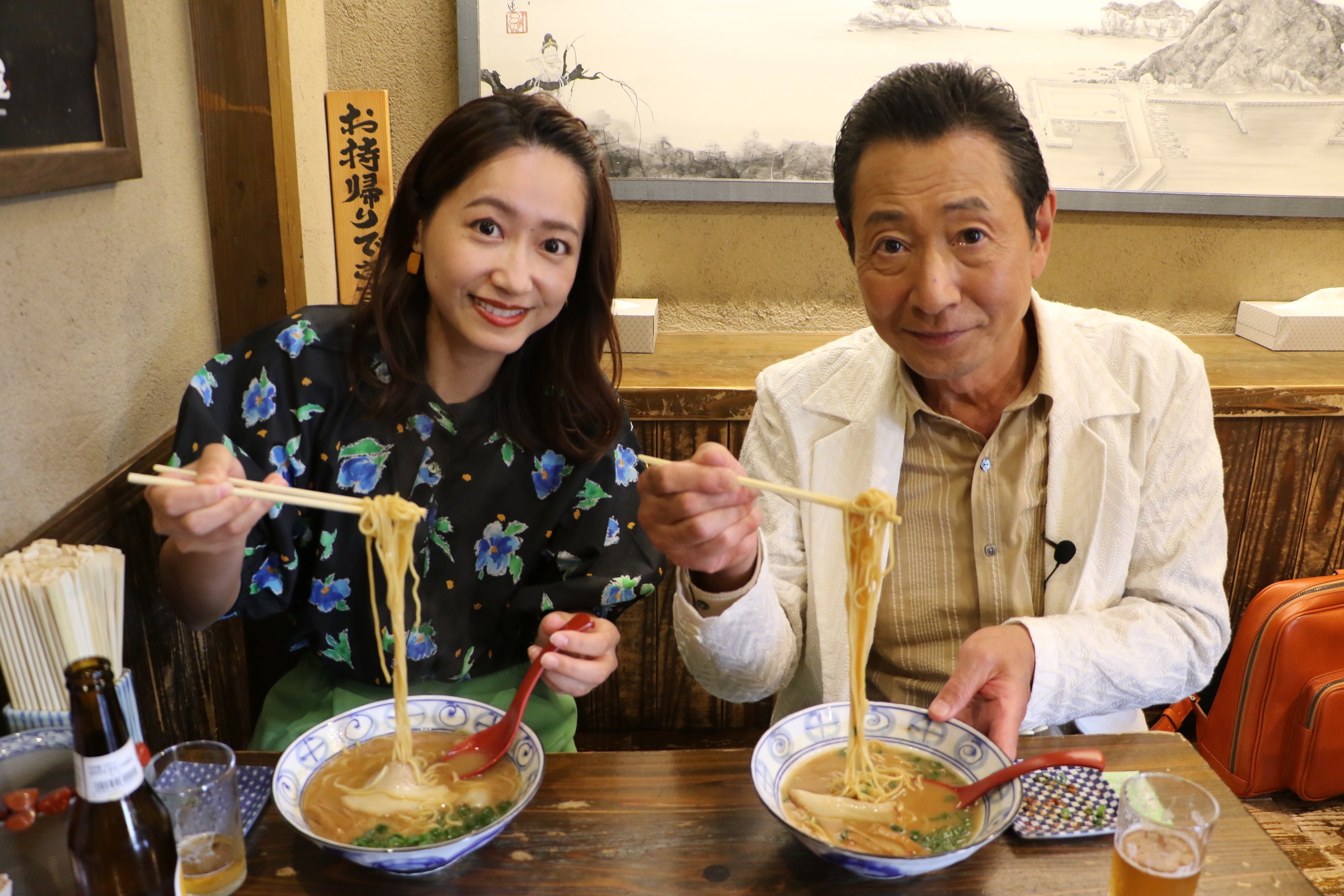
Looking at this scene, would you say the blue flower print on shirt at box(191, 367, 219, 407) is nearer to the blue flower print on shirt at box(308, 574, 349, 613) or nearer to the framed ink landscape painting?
the blue flower print on shirt at box(308, 574, 349, 613)

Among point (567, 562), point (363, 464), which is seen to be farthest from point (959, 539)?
point (363, 464)

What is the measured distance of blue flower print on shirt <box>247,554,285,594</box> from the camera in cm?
173

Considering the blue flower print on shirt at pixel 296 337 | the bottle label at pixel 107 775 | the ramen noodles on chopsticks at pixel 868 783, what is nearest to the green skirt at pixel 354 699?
the blue flower print on shirt at pixel 296 337

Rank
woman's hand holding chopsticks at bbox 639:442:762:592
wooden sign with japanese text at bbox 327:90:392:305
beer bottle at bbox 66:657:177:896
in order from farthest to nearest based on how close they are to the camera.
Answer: wooden sign with japanese text at bbox 327:90:392:305 → woman's hand holding chopsticks at bbox 639:442:762:592 → beer bottle at bbox 66:657:177:896

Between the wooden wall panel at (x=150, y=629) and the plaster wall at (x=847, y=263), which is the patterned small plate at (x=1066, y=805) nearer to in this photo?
the wooden wall panel at (x=150, y=629)

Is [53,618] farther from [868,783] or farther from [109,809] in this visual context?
[868,783]

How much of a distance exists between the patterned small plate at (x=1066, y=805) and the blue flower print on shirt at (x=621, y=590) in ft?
2.53

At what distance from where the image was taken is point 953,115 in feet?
5.08

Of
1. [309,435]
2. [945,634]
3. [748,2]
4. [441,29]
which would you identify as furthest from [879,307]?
[441,29]

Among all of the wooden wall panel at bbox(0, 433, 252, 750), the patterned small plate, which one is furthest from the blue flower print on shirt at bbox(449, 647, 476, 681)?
the patterned small plate

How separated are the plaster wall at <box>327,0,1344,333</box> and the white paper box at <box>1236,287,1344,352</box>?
112 mm

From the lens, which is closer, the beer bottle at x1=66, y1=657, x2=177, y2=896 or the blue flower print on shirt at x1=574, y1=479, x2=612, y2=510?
the beer bottle at x1=66, y1=657, x2=177, y2=896

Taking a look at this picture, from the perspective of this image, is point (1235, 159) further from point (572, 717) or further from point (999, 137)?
point (572, 717)

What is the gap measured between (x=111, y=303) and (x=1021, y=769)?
5.39 feet
